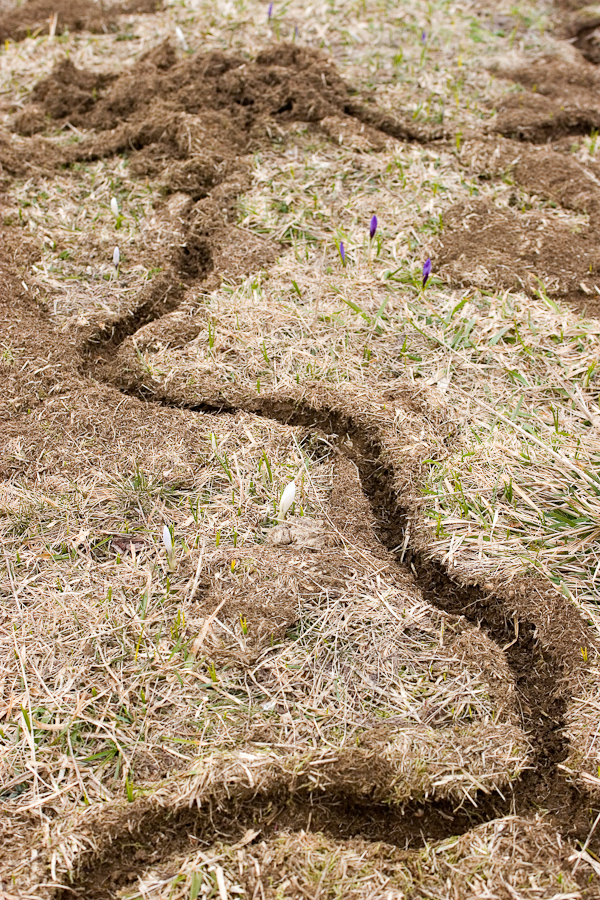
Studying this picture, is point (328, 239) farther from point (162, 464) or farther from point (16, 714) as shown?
point (16, 714)

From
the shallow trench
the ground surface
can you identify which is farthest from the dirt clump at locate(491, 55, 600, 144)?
the shallow trench

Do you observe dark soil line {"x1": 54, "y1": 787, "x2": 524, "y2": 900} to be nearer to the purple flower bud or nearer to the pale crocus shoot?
the pale crocus shoot

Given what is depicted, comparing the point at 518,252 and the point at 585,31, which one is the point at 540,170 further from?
the point at 585,31

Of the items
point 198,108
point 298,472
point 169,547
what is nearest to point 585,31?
point 198,108

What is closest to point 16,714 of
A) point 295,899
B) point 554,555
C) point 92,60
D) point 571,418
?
point 295,899

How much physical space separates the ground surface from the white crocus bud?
0.02m

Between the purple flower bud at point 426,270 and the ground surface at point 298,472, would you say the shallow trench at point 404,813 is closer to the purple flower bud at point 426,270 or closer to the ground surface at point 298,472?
the ground surface at point 298,472

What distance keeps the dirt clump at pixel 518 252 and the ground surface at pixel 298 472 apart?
17 millimetres

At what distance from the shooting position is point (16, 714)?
1.79 m

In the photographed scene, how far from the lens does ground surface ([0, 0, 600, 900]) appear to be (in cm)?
168

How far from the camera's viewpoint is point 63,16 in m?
4.26

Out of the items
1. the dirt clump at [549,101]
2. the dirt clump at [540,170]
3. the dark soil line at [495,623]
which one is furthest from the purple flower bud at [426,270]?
the dirt clump at [549,101]

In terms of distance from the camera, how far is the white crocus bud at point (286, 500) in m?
2.13

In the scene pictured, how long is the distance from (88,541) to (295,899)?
104 centimetres
